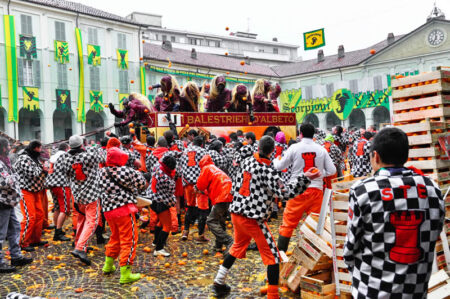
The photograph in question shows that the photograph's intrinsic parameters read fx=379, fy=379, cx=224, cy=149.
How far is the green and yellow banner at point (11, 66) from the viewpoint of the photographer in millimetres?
28172

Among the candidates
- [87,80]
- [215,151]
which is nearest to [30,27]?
[87,80]

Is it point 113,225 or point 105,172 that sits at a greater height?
point 105,172

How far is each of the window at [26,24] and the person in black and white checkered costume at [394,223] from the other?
33208 millimetres

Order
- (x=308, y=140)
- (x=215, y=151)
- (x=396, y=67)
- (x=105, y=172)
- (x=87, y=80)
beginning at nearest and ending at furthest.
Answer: (x=105, y=172) < (x=308, y=140) < (x=215, y=151) < (x=87, y=80) < (x=396, y=67)

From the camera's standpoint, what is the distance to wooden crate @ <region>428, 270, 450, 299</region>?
3609 mm

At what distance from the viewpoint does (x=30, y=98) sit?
29.5 m

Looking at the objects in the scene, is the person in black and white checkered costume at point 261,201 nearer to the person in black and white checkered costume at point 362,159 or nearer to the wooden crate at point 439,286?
the wooden crate at point 439,286

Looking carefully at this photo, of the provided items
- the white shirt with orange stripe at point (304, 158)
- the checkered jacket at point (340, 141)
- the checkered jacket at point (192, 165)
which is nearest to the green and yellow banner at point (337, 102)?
the checkered jacket at point (340, 141)

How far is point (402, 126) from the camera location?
425 cm

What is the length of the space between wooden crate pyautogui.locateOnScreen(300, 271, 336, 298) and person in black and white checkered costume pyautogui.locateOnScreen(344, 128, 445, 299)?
1.78 m

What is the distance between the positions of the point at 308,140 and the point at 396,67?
3846 centimetres

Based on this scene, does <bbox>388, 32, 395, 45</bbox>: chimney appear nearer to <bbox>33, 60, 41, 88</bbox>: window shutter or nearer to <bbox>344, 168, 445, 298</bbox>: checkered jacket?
<bbox>33, 60, 41, 88</bbox>: window shutter

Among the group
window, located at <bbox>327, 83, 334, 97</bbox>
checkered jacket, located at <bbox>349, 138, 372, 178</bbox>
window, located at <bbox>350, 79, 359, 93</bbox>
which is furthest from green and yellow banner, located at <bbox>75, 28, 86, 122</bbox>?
window, located at <bbox>350, 79, 359, 93</bbox>

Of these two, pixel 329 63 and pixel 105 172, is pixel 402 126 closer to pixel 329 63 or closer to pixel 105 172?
pixel 105 172
